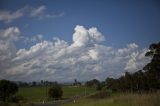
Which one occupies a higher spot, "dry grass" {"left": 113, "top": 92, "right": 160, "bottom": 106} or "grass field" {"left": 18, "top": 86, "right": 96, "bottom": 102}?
"grass field" {"left": 18, "top": 86, "right": 96, "bottom": 102}

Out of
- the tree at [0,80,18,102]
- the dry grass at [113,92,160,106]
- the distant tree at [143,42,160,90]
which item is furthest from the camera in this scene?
the tree at [0,80,18,102]

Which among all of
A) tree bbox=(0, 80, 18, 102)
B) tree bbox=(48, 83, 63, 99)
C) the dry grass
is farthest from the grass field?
the dry grass

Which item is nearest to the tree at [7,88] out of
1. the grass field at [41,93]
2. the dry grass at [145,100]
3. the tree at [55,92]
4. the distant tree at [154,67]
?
the grass field at [41,93]

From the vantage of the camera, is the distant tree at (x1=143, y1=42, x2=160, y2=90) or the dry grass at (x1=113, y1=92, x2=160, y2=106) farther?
the distant tree at (x1=143, y1=42, x2=160, y2=90)

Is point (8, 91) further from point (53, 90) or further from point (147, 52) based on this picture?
point (147, 52)

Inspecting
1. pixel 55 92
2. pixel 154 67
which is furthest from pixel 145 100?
pixel 55 92

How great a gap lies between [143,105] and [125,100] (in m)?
3.06

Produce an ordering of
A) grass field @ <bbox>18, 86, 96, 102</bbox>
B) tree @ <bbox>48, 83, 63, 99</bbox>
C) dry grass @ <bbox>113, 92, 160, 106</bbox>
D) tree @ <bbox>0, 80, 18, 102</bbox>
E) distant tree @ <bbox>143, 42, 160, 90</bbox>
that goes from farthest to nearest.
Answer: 1. grass field @ <bbox>18, 86, 96, 102</bbox>
2. tree @ <bbox>48, 83, 63, 99</bbox>
3. tree @ <bbox>0, 80, 18, 102</bbox>
4. distant tree @ <bbox>143, 42, 160, 90</bbox>
5. dry grass @ <bbox>113, 92, 160, 106</bbox>

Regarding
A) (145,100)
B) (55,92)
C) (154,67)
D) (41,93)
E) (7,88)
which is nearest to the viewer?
(145,100)

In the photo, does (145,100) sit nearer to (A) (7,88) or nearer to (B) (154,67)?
(B) (154,67)

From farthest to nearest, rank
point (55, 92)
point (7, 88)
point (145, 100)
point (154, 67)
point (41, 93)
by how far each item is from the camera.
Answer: point (41, 93), point (55, 92), point (7, 88), point (154, 67), point (145, 100)

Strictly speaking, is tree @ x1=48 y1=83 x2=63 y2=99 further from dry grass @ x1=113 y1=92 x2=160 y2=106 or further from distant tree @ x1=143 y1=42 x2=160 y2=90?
dry grass @ x1=113 y1=92 x2=160 y2=106

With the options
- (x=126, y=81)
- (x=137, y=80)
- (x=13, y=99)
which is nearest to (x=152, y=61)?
(x=137, y=80)

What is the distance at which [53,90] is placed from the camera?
→ 7475cm
